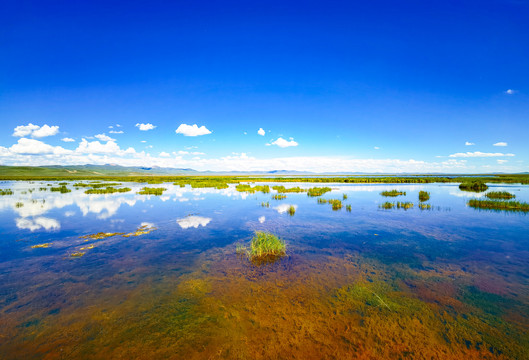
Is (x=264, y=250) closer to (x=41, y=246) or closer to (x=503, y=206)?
(x=41, y=246)

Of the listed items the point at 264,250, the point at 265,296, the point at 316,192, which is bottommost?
the point at 265,296

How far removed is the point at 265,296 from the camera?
7.22 m

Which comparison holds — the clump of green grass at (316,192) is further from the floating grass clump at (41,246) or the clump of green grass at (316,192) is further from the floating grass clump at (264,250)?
the floating grass clump at (41,246)

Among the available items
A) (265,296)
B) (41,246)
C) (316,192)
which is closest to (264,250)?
(265,296)

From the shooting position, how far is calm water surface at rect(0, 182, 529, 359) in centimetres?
519

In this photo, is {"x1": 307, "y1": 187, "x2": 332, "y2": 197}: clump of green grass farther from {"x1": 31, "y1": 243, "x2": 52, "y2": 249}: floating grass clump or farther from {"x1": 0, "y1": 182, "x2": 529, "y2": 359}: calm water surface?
{"x1": 31, "y1": 243, "x2": 52, "y2": 249}: floating grass clump

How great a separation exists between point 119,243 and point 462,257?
55.9 ft

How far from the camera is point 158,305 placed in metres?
6.75

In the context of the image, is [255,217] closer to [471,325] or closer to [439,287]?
[439,287]

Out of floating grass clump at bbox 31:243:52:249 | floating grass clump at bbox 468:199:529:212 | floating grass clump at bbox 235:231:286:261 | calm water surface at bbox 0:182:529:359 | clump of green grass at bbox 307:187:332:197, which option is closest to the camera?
calm water surface at bbox 0:182:529:359

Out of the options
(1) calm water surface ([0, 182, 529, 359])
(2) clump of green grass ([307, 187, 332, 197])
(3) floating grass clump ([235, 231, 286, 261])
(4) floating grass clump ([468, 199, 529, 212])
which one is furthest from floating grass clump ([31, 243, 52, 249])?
(4) floating grass clump ([468, 199, 529, 212])

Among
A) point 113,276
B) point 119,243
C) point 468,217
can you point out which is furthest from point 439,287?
point 468,217

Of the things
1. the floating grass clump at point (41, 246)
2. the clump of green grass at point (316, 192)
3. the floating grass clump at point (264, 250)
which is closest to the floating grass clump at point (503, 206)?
the clump of green grass at point (316, 192)

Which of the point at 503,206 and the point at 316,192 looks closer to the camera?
the point at 503,206
